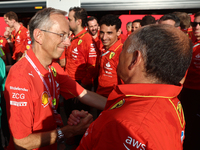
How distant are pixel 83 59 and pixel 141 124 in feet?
9.88

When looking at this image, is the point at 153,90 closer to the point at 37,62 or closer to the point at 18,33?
the point at 37,62

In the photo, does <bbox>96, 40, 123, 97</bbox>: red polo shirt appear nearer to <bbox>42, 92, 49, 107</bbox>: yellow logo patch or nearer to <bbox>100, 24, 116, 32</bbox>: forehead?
<bbox>100, 24, 116, 32</bbox>: forehead

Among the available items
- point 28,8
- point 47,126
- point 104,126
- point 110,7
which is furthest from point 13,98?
point 28,8

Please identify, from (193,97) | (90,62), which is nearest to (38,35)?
(90,62)

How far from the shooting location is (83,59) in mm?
3635

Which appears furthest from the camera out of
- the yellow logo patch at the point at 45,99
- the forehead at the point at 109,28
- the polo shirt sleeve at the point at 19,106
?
the forehead at the point at 109,28

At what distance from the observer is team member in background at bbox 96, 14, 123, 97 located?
9.24ft

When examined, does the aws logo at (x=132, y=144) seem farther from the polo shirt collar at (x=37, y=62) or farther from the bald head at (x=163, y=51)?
the polo shirt collar at (x=37, y=62)

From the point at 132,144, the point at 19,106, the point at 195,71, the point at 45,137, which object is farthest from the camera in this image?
the point at 195,71

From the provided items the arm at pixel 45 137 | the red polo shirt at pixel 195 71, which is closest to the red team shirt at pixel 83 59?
the red polo shirt at pixel 195 71

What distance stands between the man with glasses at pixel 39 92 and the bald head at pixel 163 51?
820 mm

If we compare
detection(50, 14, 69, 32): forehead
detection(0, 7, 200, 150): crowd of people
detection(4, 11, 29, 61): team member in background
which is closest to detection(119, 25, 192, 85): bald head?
detection(0, 7, 200, 150): crowd of people

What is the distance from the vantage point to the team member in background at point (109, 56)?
2.82 m

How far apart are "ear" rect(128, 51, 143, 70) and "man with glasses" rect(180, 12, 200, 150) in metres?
2.85
